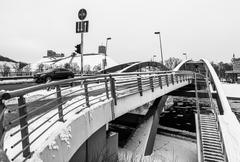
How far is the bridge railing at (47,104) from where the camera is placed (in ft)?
6.97

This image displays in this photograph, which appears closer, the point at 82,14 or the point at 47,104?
the point at 47,104

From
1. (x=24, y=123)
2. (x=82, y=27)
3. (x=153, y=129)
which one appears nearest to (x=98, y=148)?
(x=24, y=123)

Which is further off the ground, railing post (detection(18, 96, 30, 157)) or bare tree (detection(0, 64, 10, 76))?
bare tree (detection(0, 64, 10, 76))

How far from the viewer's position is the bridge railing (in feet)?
6.97

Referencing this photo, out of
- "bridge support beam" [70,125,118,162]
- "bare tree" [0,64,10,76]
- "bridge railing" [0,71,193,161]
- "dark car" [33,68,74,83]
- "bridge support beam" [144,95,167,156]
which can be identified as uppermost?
"bare tree" [0,64,10,76]

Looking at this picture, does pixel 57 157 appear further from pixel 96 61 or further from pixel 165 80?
pixel 96 61

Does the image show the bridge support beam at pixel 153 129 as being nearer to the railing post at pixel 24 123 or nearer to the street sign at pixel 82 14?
the street sign at pixel 82 14

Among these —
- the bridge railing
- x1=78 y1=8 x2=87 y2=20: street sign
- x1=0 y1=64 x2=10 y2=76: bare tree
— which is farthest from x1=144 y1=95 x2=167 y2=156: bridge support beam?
x1=0 y1=64 x2=10 y2=76: bare tree

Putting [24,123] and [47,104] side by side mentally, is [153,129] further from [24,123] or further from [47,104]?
[24,123]

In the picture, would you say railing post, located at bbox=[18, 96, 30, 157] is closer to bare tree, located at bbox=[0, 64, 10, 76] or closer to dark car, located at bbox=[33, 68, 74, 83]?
dark car, located at bbox=[33, 68, 74, 83]

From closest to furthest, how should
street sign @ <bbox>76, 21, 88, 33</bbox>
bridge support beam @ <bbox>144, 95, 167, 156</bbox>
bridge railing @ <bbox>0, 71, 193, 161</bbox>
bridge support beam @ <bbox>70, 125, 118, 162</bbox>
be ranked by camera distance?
bridge railing @ <bbox>0, 71, 193, 161</bbox> < bridge support beam @ <bbox>70, 125, 118, 162</bbox> < street sign @ <bbox>76, 21, 88, 33</bbox> < bridge support beam @ <bbox>144, 95, 167, 156</bbox>

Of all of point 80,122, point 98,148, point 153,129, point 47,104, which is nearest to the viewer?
point 47,104

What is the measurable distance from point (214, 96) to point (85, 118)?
56.2 ft

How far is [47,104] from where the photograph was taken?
2707 mm
